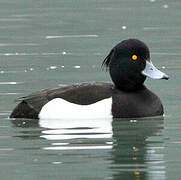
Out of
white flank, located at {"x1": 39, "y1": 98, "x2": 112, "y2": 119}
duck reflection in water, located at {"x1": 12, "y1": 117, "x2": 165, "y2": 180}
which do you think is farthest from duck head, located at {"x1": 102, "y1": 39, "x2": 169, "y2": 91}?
duck reflection in water, located at {"x1": 12, "y1": 117, "x2": 165, "y2": 180}

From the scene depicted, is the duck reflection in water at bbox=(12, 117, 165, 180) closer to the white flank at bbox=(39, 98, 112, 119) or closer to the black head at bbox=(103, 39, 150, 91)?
the white flank at bbox=(39, 98, 112, 119)

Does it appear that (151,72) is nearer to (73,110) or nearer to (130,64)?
(130,64)

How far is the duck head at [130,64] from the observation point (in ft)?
44.5

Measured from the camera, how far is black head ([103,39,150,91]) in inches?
534

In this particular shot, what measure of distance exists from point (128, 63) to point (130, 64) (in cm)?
3

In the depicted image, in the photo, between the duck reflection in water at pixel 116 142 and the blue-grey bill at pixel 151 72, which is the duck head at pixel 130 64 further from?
the duck reflection in water at pixel 116 142

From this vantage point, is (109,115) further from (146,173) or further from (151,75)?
(146,173)

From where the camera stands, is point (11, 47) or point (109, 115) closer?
point (109, 115)

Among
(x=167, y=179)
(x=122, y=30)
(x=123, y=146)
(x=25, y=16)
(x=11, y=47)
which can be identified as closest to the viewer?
(x=167, y=179)

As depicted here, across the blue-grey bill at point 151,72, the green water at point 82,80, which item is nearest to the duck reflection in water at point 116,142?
the green water at point 82,80

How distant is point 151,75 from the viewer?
530 inches

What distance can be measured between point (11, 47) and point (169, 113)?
6.14 metres

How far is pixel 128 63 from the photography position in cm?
1363

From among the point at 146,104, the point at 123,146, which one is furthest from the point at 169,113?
the point at 123,146
